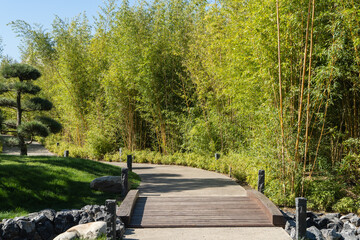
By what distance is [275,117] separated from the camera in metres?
5.85

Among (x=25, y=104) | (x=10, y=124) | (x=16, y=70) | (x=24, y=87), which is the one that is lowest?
(x=10, y=124)

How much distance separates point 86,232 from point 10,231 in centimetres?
92

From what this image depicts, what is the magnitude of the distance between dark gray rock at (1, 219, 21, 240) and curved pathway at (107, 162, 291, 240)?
1262mm

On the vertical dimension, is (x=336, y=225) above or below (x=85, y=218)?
below

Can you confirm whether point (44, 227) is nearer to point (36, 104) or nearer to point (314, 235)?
point (314, 235)

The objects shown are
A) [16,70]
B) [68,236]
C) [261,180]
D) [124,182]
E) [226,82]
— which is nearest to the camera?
[68,236]

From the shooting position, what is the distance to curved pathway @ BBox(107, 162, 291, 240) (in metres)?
3.99

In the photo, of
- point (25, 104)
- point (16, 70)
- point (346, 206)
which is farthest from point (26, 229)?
point (16, 70)

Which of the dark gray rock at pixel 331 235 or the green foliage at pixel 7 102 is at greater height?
the green foliage at pixel 7 102

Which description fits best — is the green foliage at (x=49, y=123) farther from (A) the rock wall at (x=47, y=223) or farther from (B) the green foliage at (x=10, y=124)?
(A) the rock wall at (x=47, y=223)

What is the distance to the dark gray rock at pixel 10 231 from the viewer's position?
12.7 ft

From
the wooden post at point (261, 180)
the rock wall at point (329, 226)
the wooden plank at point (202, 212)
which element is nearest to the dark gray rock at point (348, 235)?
the rock wall at point (329, 226)

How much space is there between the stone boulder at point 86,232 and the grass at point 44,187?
144cm

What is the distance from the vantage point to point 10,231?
3.88 m
